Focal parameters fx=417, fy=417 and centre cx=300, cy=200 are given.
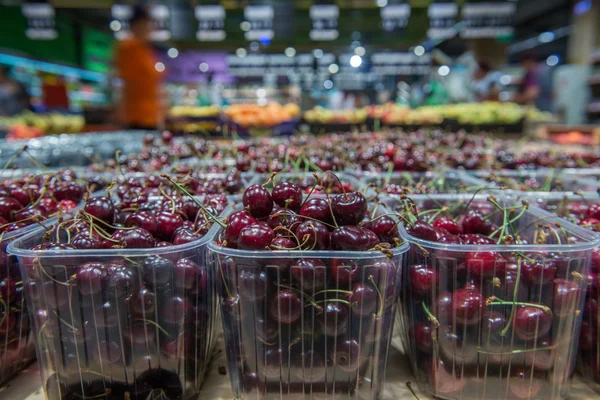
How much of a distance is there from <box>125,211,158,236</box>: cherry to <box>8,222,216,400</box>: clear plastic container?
0.14 m

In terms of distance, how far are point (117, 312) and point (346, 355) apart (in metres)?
0.44

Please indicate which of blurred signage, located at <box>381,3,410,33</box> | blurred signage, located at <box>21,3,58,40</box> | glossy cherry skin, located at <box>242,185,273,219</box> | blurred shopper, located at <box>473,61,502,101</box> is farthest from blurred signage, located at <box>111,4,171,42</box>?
glossy cherry skin, located at <box>242,185,273,219</box>

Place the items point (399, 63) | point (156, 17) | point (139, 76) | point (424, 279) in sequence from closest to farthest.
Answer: point (424, 279) → point (139, 76) → point (156, 17) → point (399, 63)

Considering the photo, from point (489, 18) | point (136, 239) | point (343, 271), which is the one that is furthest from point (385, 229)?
point (489, 18)

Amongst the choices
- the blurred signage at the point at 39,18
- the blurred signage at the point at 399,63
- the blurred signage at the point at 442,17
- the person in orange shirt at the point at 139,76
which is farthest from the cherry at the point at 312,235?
the blurred signage at the point at 399,63

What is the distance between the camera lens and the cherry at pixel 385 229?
89 cm

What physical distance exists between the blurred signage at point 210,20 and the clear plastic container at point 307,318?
6558 mm

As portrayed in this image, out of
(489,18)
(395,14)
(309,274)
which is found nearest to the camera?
(309,274)

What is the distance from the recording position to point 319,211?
2.84 feet

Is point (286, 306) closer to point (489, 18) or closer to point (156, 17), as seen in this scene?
point (489, 18)

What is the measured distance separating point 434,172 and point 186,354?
51.2 inches

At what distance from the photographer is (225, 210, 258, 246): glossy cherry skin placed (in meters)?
0.82

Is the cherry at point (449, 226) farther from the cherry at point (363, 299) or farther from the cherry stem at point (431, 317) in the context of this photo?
the cherry at point (363, 299)

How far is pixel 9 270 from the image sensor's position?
92cm
